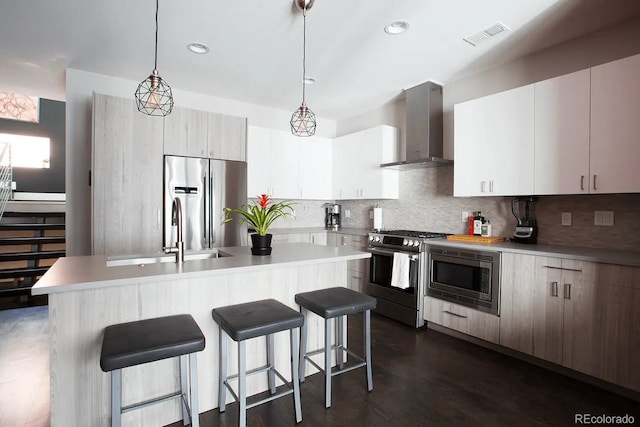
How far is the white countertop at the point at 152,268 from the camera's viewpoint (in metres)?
1.50

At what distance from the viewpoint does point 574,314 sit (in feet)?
7.74

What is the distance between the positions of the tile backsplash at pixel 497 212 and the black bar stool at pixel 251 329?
2536mm

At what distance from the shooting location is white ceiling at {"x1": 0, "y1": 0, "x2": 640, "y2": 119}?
2369 millimetres

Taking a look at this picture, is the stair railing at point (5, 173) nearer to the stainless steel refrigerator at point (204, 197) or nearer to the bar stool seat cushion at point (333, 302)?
the stainless steel refrigerator at point (204, 197)

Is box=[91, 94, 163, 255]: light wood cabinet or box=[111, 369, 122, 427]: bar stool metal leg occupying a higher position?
box=[91, 94, 163, 255]: light wood cabinet

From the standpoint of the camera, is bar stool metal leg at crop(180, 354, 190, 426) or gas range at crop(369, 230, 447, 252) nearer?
bar stool metal leg at crop(180, 354, 190, 426)

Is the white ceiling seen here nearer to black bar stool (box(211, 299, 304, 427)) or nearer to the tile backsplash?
the tile backsplash

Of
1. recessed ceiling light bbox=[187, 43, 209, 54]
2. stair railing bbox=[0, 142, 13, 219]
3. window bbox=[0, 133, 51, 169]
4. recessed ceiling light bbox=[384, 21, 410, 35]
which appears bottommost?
stair railing bbox=[0, 142, 13, 219]

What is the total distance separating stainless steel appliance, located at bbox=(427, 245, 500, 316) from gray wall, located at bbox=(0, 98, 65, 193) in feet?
23.5

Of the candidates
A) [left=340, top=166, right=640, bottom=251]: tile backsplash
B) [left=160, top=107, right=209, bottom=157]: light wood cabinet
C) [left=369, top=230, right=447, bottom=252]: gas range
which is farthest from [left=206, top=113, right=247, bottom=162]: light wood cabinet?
[left=340, top=166, right=640, bottom=251]: tile backsplash

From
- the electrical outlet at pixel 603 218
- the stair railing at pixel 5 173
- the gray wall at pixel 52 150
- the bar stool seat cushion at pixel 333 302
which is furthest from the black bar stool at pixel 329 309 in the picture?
the gray wall at pixel 52 150

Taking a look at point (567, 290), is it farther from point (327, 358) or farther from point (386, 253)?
point (327, 358)

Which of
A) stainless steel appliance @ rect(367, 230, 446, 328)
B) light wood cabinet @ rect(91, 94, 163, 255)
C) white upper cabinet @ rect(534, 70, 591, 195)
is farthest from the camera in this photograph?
stainless steel appliance @ rect(367, 230, 446, 328)

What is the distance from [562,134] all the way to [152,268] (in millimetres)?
3151
